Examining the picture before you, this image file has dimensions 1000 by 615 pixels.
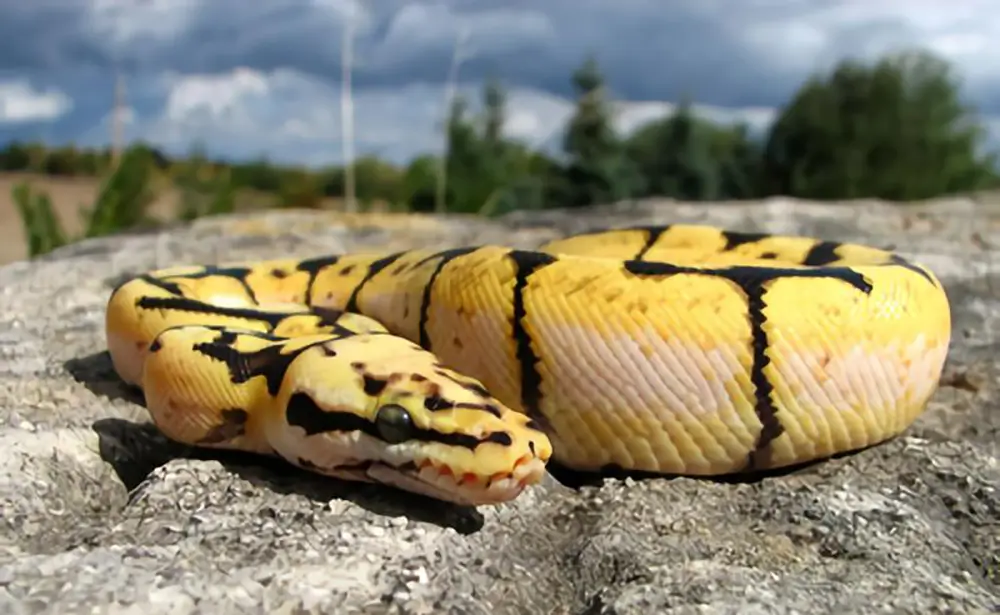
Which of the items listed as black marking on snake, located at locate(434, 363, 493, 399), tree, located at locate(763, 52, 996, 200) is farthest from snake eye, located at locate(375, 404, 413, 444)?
tree, located at locate(763, 52, 996, 200)

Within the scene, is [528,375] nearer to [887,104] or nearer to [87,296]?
[87,296]

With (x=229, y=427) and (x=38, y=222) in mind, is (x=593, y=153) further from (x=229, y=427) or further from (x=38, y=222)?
(x=229, y=427)

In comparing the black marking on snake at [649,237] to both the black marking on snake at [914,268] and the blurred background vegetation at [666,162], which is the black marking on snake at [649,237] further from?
the blurred background vegetation at [666,162]

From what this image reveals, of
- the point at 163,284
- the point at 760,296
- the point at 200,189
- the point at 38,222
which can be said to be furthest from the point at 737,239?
the point at 200,189

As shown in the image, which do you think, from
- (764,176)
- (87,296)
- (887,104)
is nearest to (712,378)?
(87,296)

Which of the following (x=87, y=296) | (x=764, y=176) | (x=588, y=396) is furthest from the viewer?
(x=764, y=176)

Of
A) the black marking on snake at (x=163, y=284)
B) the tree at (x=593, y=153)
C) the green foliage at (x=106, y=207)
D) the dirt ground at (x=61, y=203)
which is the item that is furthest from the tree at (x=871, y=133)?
the black marking on snake at (x=163, y=284)
